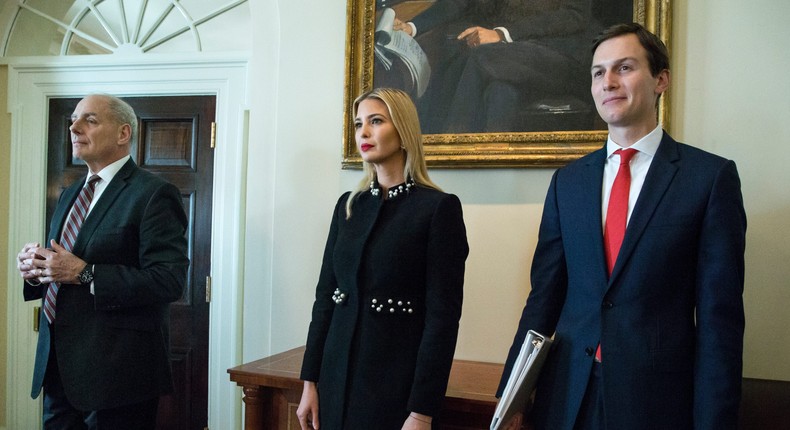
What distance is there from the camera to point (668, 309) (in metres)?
1.37

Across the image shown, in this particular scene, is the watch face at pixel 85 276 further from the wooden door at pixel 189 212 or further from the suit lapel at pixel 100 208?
the wooden door at pixel 189 212

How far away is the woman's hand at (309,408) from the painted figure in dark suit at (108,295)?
2.00 ft

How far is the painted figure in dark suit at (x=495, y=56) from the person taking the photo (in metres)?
2.46

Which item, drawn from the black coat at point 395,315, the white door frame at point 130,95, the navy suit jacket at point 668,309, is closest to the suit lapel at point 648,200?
the navy suit jacket at point 668,309

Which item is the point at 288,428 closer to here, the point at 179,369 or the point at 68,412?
the point at 68,412

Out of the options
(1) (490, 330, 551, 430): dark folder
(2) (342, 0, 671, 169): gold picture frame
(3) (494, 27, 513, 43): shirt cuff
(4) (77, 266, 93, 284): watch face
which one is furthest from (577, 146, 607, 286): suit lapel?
(4) (77, 266, 93, 284): watch face

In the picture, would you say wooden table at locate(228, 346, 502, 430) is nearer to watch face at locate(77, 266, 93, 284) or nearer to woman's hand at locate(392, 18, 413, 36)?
watch face at locate(77, 266, 93, 284)

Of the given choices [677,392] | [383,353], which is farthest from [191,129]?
[677,392]

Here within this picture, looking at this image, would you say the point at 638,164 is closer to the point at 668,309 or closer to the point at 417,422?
the point at 668,309

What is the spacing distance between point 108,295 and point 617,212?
160 cm

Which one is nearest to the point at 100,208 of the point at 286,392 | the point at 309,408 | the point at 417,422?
the point at 286,392

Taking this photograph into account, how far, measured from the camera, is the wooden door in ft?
10.6

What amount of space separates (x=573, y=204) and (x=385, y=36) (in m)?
1.47

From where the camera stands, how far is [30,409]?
3.39 meters
